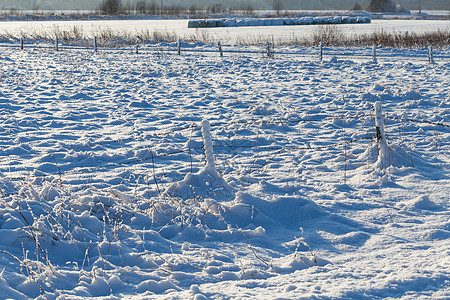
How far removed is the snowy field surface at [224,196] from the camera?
3910 mm

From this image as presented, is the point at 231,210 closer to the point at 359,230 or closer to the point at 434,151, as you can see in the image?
the point at 359,230

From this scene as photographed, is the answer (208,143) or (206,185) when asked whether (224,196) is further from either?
(208,143)

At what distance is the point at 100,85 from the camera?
15.0 metres

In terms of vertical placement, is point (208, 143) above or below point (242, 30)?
below

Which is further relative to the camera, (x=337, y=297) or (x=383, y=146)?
(x=383, y=146)

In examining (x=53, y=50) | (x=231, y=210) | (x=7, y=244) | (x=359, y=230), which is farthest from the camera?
(x=53, y=50)

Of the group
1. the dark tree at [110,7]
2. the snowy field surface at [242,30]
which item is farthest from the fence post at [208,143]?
the dark tree at [110,7]

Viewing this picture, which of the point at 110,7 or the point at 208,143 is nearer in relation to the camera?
the point at 208,143

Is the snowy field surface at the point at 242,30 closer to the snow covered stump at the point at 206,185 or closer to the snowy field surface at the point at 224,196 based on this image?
the snowy field surface at the point at 224,196

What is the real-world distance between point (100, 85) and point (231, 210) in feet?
34.9

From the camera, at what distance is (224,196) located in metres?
6.15

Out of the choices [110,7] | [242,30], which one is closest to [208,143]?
[242,30]

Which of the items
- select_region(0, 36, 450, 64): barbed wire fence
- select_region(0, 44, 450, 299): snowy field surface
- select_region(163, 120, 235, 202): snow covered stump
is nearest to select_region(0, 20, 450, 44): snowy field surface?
select_region(0, 36, 450, 64): barbed wire fence

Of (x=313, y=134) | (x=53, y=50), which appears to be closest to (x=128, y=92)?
(x=313, y=134)
